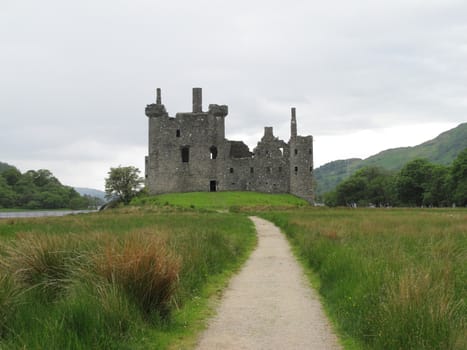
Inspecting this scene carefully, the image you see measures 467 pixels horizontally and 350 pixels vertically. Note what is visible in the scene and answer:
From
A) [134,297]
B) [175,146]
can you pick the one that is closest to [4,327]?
[134,297]

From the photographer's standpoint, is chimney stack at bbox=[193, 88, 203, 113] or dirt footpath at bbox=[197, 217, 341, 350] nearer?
dirt footpath at bbox=[197, 217, 341, 350]

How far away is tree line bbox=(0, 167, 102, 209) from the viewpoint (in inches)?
4056

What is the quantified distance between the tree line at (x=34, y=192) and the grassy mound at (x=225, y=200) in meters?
52.3

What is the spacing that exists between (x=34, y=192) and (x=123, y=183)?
5450cm

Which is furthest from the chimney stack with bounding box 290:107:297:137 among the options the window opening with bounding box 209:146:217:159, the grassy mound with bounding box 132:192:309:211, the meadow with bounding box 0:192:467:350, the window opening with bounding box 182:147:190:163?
the meadow with bounding box 0:192:467:350

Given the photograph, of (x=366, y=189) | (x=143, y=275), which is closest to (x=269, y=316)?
(x=143, y=275)

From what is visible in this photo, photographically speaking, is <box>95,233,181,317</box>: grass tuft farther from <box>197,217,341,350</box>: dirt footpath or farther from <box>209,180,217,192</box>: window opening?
<box>209,180,217,192</box>: window opening

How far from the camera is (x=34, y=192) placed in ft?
363

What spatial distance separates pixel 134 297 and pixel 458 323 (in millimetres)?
4143

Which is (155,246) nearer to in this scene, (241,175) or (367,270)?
(367,270)

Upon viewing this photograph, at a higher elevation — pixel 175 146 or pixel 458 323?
pixel 175 146

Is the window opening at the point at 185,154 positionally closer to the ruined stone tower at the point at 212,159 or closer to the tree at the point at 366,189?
the ruined stone tower at the point at 212,159

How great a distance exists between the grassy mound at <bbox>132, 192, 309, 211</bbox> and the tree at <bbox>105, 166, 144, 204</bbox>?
3.82 m

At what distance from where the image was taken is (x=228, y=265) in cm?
1415
